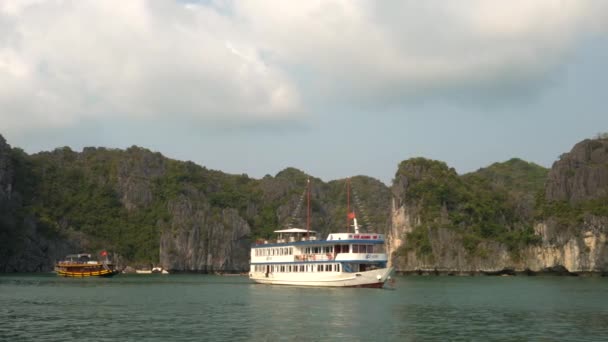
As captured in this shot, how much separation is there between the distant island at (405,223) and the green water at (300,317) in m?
71.5

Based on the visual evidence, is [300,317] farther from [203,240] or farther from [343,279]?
[203,240]

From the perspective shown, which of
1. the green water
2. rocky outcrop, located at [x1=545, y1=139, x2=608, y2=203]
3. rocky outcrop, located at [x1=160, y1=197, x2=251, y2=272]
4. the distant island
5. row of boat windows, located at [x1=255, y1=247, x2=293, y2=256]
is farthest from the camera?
rocky outcrop, located at [x1=160, y1=197, x2=251, y2=272]

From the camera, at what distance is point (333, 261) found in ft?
230

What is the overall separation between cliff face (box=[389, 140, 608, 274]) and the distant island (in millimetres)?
211

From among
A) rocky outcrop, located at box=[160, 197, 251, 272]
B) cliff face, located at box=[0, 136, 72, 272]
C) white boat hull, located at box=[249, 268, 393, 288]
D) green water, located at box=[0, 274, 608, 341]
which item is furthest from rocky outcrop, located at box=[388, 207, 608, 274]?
cliff face, located at box=[0, 136, 72, 272]

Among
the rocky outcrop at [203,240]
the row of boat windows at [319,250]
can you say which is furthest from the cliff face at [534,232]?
the row of boat windows at [319,250]

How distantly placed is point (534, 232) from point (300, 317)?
10987cm

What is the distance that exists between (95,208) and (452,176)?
3575 inches

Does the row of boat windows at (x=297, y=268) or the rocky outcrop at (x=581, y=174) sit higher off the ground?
the rocky outcrop at (x=581, y=174)

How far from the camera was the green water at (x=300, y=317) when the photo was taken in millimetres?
35312

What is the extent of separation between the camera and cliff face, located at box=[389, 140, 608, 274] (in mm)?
128875

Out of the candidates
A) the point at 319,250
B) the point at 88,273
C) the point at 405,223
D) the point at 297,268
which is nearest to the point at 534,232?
the point at 405,223

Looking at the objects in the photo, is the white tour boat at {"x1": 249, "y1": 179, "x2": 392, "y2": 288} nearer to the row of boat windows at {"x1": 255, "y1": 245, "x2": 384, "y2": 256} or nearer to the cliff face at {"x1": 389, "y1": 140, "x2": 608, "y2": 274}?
the row of boat windows at {"x1": 255, "y1": 245, "x2": 384, "y2": 256}

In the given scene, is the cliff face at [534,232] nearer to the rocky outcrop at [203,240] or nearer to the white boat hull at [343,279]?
the rocky outcrop at [203,240]
